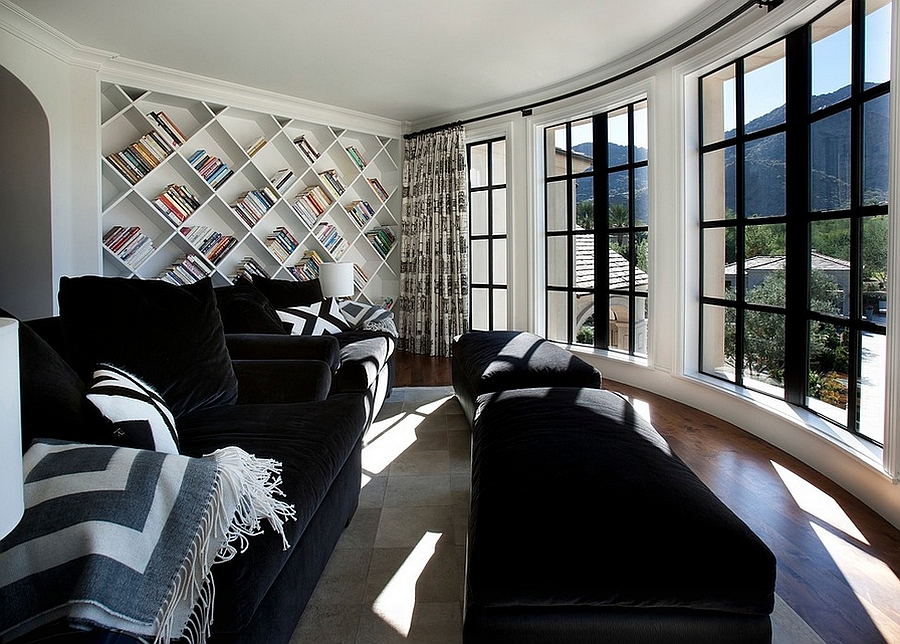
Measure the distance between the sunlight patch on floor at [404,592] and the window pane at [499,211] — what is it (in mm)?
4377

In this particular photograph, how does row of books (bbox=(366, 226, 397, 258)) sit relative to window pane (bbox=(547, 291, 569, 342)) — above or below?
above

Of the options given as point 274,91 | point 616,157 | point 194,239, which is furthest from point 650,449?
point 274,91

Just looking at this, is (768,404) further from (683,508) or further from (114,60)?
(114,60)

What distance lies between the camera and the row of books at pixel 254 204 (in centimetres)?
541

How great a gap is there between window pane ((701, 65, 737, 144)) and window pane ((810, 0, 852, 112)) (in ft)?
2.33

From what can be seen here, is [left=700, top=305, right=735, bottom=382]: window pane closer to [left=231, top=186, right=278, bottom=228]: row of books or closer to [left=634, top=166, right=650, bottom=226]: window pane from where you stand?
[left=634, top=166, right=650, bottom=226]: window pane

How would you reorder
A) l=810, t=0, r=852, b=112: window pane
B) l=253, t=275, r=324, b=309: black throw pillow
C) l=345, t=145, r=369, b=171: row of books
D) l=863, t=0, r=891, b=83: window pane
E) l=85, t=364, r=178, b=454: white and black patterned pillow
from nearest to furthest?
l=85, t=364, r=178, b=454: white and black patterned pillow
l=863, t=0, r=891, b=83: window pane
l=810, t=0, r=852, b=112: window pane
l=253, t=275, r=324, b=309: black throw pillow
l=345, t=145, r=369, b=171: row of books

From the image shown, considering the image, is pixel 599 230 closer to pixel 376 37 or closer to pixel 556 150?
pixel 556 150

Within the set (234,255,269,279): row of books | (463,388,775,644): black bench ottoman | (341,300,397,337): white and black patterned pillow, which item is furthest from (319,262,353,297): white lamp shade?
(463,388,775,644): black bench ottoman

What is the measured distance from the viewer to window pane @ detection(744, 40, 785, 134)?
3.41 metres

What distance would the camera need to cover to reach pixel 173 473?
3.94 ft

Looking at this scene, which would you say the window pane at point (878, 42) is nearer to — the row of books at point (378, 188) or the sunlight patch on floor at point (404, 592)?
the sunlight patch on floor at point (404, 592)

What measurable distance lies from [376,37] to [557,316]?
2905mm

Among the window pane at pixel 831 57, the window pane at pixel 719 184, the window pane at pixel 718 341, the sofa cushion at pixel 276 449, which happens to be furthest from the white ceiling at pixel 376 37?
the sofa cushion at pixel 276 449
